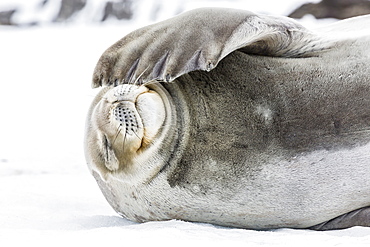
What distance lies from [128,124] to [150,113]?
11 centimetres

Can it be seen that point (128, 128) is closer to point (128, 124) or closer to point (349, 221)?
point (128, 124)

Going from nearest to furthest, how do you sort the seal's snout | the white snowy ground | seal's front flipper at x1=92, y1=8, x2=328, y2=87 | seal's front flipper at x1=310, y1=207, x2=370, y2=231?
1. the white snowy ground
2. seal's front flipper at x1=92, y1=8, x2=328, y2=87
3. the seal's snout
4. seal's front flipper at x1=310, y1=207, x2=370, y2=231

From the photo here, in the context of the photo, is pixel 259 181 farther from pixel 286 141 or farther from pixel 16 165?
pixel 16 165

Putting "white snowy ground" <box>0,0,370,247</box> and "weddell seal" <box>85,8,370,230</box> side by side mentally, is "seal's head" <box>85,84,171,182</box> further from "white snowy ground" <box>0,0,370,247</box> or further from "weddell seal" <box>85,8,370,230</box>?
"white snowy ground" <box>0,0,370,247</box>

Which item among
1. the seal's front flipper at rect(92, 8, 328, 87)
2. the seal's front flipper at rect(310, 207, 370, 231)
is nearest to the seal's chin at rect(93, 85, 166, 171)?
the seal's front flipper at rect(92, 8, 328, 87)

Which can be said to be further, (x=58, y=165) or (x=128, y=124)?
(x=58, y=165)

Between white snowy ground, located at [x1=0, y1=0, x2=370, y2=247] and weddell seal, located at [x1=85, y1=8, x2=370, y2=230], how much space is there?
137mm

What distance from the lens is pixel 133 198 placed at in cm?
284

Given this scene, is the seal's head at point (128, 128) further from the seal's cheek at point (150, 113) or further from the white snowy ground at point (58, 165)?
the white snowy ground at point (58, 165)

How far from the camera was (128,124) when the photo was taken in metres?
2.64

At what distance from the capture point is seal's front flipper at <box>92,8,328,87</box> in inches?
91.8

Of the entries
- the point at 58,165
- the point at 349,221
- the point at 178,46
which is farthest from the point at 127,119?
the point at 58,165

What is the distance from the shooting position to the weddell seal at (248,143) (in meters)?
2.68

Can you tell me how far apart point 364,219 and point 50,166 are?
2577 millimetres
